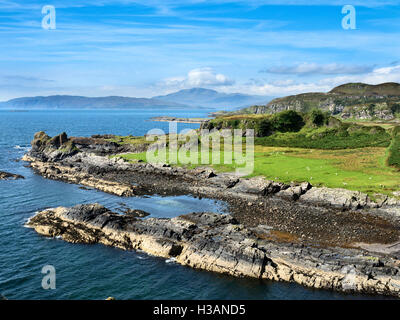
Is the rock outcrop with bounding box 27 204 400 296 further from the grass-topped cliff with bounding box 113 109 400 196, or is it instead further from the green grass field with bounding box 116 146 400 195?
the grass-topped cliff with bounding box 113 109 400 196

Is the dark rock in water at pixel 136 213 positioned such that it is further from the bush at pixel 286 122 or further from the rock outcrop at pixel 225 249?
the bush at pixel 286 122

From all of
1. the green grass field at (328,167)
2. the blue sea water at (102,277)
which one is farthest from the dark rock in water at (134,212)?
the green grass field at (328,167)

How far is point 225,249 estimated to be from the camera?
33594 millimetres

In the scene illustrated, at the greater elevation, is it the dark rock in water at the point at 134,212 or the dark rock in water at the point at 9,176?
the dark rock in water at the point at 9,176

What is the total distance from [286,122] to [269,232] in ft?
291

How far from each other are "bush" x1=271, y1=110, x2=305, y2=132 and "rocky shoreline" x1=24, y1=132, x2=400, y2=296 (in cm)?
6466

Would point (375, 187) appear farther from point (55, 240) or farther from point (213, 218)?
point (55, 240)

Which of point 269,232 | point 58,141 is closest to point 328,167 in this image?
point 269,232

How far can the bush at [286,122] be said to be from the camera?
122250 mm

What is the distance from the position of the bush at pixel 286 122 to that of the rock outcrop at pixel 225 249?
8643 cm

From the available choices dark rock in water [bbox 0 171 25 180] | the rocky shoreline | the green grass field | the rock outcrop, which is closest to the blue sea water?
the rock outcrop

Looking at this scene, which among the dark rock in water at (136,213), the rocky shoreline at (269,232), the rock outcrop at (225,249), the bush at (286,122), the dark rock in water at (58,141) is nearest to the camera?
the rock outcrop at (225,249)

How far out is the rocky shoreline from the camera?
30.7m

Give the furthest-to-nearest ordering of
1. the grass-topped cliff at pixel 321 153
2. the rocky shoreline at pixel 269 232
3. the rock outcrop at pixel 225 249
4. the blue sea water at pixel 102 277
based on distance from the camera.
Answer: the grass-topped cliff at pixel 321 153
the rocky shoreline at pixel 269 232
the rock outcrop at pixel 225 249
the blue sea water at pixel 102 277
